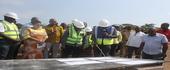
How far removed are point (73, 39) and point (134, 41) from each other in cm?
295

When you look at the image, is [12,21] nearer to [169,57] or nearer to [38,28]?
[38,28]

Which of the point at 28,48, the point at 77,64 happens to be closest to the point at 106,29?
the point at 28,48

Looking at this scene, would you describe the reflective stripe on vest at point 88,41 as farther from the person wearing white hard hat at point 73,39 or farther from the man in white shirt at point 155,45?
the man in white shirt at point 155,45

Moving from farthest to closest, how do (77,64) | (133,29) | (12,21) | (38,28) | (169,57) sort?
1. (169,57)
2. (133,29)
3. (38,28)
4. (12,21)
5. (77,64)

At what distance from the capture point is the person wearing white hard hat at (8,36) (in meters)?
9.92

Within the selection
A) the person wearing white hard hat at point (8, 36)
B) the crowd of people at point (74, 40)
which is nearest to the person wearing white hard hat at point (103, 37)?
the crowd of people at point (74, 40)

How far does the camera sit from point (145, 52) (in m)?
10.8

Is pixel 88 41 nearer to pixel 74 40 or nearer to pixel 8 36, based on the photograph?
pixel 74 40

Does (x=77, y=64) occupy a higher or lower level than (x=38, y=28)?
lower

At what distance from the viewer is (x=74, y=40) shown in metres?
11.8

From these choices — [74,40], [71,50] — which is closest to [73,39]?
[74,40]

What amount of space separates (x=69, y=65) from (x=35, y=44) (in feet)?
14.6

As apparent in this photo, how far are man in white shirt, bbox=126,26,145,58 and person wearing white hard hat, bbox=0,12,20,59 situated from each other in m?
4.76

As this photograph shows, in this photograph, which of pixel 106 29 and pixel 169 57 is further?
pixel 169 57
